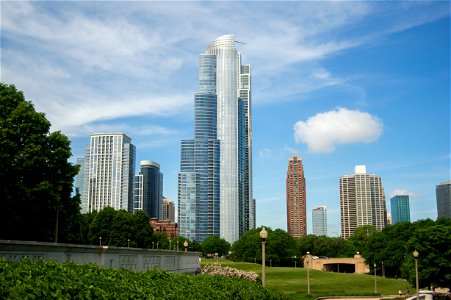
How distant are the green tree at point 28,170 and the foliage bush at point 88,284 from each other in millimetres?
26533

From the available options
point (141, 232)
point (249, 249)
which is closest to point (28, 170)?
point (141, 232)

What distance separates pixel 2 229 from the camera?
1496 inches

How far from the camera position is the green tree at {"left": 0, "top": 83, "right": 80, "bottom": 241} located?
37.2 metres

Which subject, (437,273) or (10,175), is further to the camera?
(437,273)

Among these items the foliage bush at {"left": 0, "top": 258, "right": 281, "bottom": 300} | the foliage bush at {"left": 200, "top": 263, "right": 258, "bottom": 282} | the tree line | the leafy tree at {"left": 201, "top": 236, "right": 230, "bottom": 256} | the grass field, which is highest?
the tree line

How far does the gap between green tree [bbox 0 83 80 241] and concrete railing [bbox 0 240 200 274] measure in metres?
12.9

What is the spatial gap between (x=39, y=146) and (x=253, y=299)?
28.3 m

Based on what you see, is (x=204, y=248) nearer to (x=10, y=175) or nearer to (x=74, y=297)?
(x=10, y=175)

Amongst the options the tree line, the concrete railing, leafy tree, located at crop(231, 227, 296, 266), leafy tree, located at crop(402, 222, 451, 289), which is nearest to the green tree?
the tree line

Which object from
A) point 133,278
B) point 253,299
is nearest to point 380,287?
point 253,299

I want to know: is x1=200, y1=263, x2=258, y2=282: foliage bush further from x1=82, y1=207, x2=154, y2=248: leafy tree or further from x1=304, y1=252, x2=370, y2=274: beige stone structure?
x1=304, y1=252, x2=370, y2=274: beige stone structure

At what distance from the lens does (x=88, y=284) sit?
815 centimetres

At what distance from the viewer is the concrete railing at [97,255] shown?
11594 millimetres

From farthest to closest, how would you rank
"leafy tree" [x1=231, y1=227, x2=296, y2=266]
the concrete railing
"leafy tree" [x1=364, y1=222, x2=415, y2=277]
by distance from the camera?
"leafy tree" [x1=231, y1=227, x2=296, y2=266], "leafy tree" [x1=364, y1=222, x2=415, y2=277], the concrete railing
